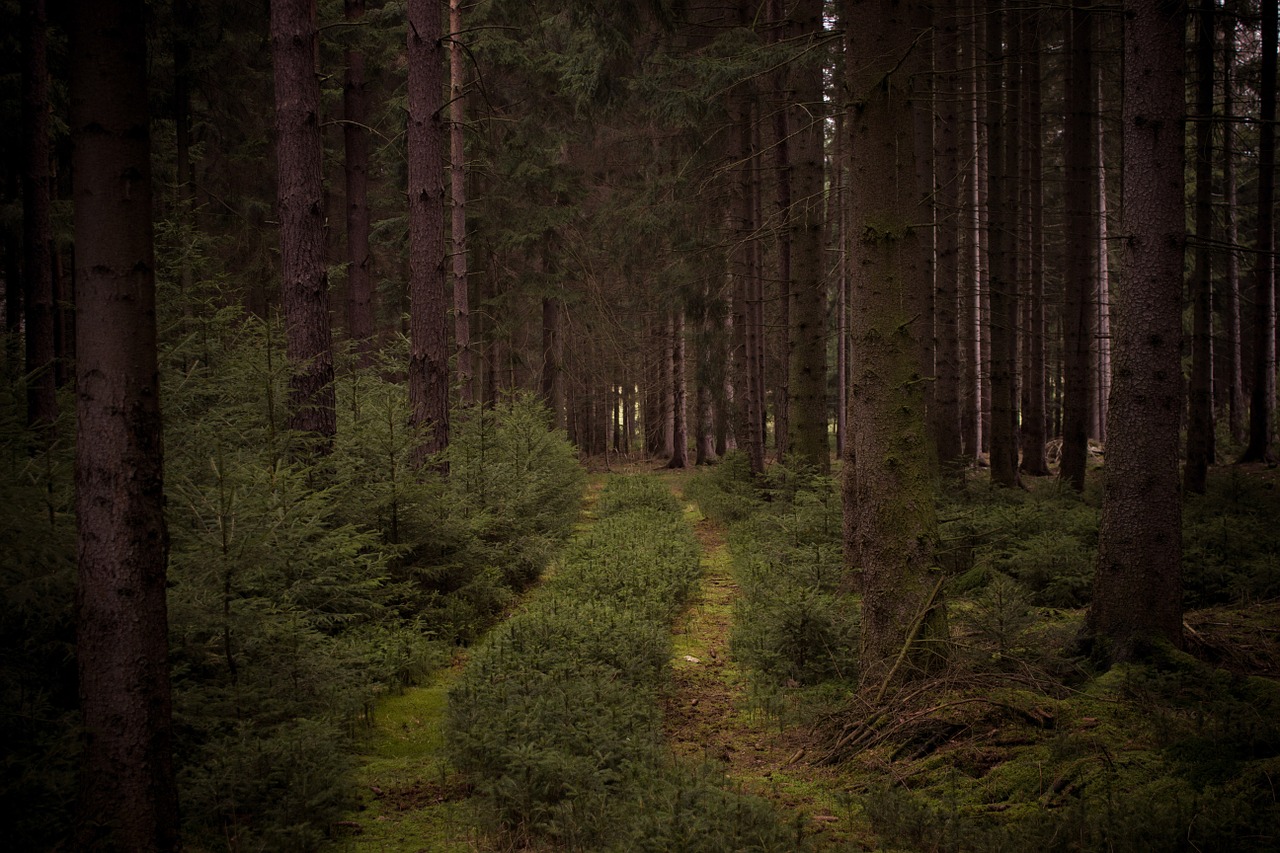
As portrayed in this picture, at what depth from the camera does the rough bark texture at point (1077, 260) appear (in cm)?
1302

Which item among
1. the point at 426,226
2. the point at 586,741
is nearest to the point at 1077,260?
the point at 426,226

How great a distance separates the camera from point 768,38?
14.4 metres

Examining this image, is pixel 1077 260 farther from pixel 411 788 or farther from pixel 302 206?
pixel 411 788

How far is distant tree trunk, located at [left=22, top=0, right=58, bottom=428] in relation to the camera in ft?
37.1

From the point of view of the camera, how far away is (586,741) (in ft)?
15.2

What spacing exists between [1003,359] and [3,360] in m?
14.8

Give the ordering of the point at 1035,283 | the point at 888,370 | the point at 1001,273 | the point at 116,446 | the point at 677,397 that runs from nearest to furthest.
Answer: the point at 116,446 → the point at 888,370 → the point at 1001,273 → the point at 1035,283 → the point at 677,397

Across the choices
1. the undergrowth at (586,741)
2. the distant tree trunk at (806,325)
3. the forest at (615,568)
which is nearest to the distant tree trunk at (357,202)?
the forest at (615,568)

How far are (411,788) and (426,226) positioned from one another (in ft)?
25.9

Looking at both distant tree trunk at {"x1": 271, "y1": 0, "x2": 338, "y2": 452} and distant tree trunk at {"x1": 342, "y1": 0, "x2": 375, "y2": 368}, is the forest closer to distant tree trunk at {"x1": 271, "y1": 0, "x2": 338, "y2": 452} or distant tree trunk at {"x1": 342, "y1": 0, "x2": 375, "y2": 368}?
distant tree trunk at {"x1": 271, "y1": 0, "x2": 338, "y2": 452}

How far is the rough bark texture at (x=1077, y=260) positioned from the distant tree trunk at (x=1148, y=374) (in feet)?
26.0

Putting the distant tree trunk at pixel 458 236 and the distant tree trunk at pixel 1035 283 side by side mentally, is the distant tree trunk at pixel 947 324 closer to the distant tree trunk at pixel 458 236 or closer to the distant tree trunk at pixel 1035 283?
the distant tree trunk at pixel 1035 283

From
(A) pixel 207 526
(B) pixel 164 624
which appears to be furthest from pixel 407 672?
(B) pixel 164 624

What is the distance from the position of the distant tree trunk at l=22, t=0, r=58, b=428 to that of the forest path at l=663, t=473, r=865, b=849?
10413 mm
